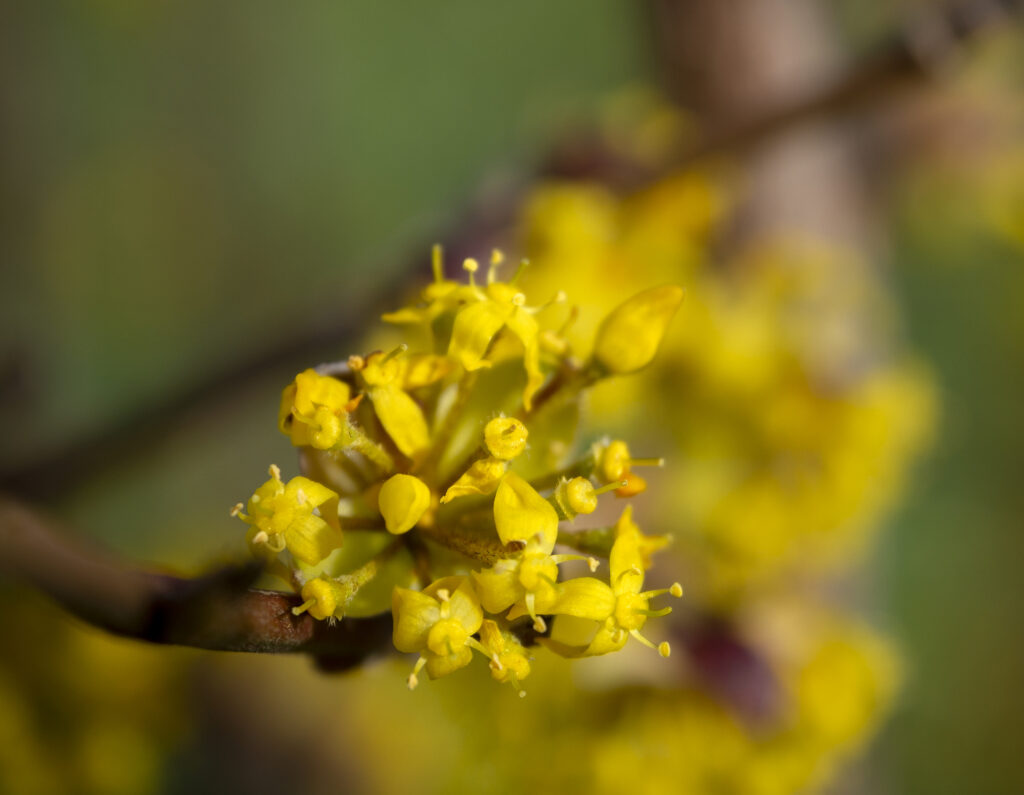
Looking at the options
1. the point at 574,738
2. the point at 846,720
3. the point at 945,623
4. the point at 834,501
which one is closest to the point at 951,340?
the point at 945,623

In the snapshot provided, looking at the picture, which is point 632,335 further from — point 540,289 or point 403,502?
point 540,289

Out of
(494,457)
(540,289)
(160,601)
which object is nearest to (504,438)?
(494,457)

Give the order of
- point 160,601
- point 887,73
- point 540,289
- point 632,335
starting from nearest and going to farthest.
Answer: point 160,601, point 632,335, point 887,73, point 540,289

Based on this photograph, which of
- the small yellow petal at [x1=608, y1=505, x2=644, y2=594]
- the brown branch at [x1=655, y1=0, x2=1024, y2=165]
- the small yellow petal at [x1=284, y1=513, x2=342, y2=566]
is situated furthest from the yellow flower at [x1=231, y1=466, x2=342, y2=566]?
the brown branch at [x1=655, y1=0, x2=1024, y2=165]

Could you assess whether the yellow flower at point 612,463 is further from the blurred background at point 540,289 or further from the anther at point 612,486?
the blurred background at point 540,289

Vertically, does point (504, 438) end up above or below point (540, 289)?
above

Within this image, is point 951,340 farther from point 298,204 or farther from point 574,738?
point 574,738

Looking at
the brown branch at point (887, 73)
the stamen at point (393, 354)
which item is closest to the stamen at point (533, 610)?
the stamen at point (393, 354)
